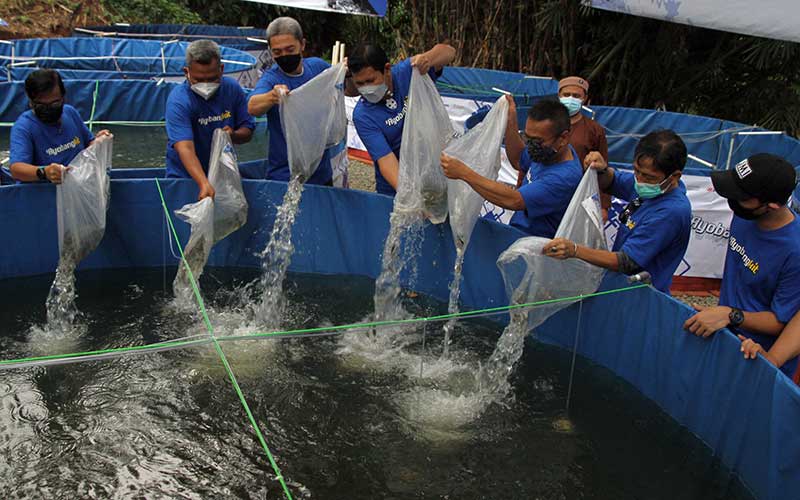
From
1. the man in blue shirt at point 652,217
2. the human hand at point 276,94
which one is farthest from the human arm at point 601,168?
the human hand at point 276,94

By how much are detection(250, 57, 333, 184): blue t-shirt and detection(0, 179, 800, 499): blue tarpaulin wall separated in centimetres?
15

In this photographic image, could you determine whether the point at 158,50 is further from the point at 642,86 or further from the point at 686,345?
the point at 686,345

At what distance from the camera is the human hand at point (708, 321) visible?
131 inches

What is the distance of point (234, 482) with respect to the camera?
136 inches

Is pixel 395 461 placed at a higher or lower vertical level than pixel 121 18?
lower

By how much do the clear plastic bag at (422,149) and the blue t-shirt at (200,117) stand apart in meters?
1.53

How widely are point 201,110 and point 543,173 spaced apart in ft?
8.54

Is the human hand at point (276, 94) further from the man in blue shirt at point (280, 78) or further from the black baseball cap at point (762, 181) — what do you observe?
the black baseball cap at point (762, 181)

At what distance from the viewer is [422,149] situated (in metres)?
4.76

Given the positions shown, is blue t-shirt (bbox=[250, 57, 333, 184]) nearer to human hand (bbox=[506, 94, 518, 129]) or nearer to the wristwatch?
human hand (bbox=[506, 94, 518, 129])

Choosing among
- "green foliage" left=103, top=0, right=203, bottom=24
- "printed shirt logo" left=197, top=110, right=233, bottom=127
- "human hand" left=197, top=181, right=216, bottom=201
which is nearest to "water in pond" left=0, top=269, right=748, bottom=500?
"human hand" left=197, top=181, right=216, bottom=201

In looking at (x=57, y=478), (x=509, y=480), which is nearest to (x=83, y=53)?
(x=57, y=478)

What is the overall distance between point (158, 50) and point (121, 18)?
7.95m

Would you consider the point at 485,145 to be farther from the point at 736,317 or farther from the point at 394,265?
the point at 736,317
